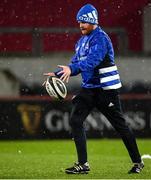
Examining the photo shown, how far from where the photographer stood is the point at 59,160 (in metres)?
11.9

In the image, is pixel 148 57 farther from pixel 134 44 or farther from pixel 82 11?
pixel 82 11

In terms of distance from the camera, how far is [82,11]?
943 centimetres

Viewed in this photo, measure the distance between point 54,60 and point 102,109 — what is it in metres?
10.9

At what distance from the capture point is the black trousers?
30.8 feet

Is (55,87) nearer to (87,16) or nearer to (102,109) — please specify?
(102,109)

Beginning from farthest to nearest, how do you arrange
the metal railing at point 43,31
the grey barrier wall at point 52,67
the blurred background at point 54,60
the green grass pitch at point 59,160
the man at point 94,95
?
the metal railing at point 43,31 → the grey barrier wall at point 52,67 → the blurred background at point 54,60 → the man at point 94,95 → the green grass pitch at point 59,160

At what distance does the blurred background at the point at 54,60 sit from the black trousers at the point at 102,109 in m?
7.65

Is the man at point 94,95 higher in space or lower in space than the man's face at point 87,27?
lower

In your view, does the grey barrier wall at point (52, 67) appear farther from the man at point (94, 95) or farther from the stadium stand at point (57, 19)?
the man at point (94, 95)

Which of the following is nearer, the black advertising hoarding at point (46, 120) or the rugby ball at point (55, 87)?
the rugby ball at point (55, 87)

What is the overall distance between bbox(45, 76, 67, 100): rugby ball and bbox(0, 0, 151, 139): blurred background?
7697 mm

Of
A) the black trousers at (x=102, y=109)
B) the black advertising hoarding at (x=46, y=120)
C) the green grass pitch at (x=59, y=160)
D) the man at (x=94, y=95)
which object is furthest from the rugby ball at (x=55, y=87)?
the black advertising hoarding at (x=46, y=120)

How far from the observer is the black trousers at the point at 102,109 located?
9.39m

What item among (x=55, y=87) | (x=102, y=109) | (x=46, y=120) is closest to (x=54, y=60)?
(x=46, y=120)
